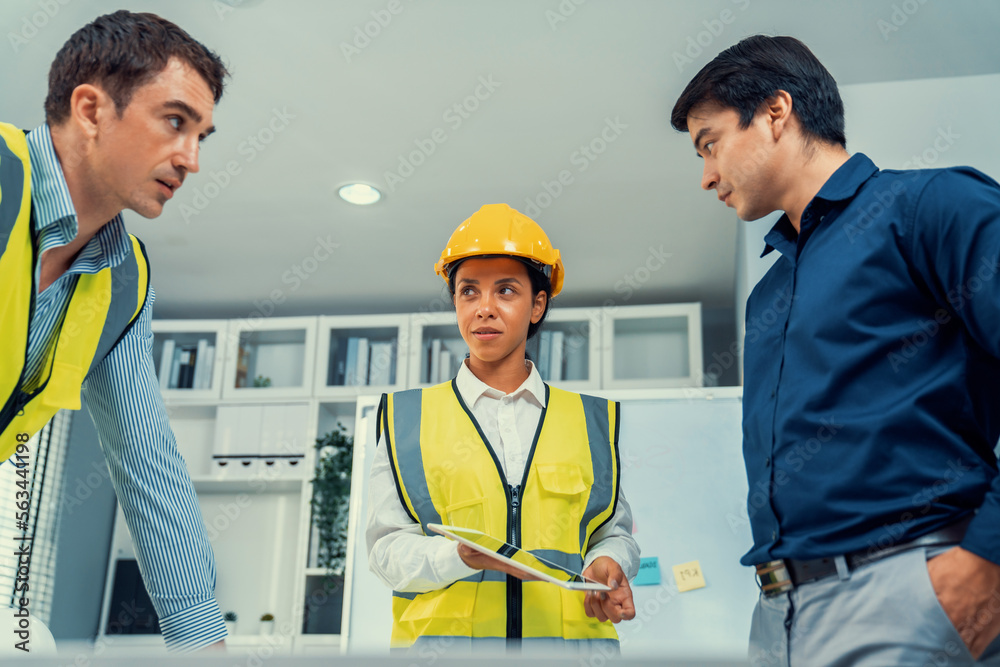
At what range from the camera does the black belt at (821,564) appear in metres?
0.99

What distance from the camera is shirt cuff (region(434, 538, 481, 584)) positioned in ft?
4.44

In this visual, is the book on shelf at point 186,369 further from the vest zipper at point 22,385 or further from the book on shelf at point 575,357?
the vest zipper at point 22,385

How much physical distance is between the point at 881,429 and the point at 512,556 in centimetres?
57

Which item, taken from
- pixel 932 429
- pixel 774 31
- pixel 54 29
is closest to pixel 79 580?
pixel 54 29

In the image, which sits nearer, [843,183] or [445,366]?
[843,183]

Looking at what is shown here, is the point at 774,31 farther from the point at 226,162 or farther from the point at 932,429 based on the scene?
the point at 226,162

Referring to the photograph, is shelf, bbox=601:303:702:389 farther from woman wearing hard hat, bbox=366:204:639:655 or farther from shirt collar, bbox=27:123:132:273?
shirt collar, bbox=27:123:132:273

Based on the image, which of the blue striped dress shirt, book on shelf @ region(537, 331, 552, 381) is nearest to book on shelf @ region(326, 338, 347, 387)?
book on shelf @ region(537, 331, 552, 381)

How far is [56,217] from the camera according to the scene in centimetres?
107

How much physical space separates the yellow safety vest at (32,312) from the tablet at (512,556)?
55 centimetres

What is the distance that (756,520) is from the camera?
120cm

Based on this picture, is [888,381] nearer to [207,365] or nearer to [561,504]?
[561,504]

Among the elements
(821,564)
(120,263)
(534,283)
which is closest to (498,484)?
(534,283)

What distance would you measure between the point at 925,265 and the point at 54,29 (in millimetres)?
2829
